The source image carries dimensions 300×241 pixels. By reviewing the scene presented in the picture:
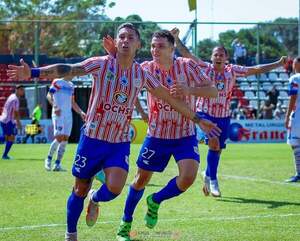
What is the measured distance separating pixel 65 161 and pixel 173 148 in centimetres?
1206

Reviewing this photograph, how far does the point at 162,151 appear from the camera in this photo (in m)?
9.13

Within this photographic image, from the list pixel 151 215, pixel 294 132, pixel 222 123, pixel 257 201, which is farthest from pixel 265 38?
pixel 151 215

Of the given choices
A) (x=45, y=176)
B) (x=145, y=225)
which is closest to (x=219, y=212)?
(x=145, y=225)

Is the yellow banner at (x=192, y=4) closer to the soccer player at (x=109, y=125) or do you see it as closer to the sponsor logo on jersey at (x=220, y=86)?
the sponsor logo on jersey at (x=220, y=86)

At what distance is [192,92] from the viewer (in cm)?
839

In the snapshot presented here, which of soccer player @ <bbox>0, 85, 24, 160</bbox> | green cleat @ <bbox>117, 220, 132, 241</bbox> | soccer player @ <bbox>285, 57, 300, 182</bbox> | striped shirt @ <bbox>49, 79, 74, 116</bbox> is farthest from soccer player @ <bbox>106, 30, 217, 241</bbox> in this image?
soccer player @ <bbox>0, 85, 24, 160</bbox>

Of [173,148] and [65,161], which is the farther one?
[65,161]

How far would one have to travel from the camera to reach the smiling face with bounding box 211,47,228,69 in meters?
12.5

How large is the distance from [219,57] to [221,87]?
1.67 feet

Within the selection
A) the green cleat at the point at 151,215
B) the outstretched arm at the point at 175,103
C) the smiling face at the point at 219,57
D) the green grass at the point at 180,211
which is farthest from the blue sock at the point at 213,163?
the outstretched arm at the point at 175,103

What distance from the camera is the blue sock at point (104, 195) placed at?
7.90 m

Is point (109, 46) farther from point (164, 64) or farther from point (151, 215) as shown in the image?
point (151, 215)

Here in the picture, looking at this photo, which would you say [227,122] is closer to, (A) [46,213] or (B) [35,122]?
(A) [46,213]

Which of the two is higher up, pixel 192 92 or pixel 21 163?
pixel 192 92
